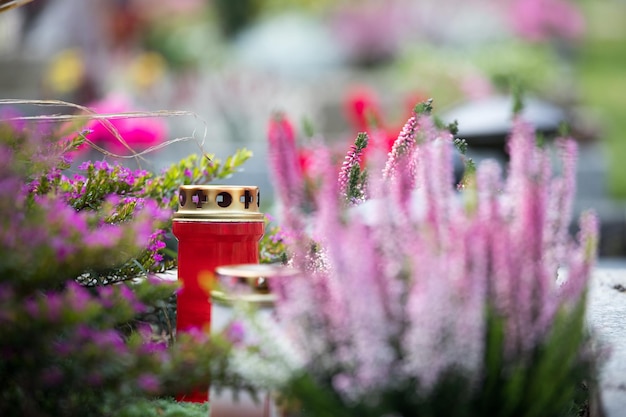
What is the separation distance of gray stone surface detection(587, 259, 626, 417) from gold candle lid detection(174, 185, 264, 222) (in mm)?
734

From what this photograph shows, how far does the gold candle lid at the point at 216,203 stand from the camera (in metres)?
2.18

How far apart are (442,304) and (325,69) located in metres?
16.9

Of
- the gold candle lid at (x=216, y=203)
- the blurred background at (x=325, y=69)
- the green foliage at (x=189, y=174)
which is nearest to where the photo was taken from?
the gold candle lid at (x=216, y=203)

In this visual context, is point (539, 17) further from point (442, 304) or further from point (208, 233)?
point (442, 304)

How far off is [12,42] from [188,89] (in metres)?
3.06

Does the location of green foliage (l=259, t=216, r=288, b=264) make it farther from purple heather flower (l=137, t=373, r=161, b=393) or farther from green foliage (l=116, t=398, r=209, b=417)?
purple heather flower (l=137, t=373, r=161, b=393)

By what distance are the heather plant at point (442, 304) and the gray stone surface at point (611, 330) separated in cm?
15

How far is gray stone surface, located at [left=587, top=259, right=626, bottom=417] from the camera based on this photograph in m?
1.81

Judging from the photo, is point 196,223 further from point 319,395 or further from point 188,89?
point 188,89

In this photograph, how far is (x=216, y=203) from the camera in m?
2.19

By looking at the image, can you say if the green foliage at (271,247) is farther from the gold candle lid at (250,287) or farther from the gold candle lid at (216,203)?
the gold candle lid at (250,287)

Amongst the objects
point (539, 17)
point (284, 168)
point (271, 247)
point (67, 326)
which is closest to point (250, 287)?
point (284, 168)

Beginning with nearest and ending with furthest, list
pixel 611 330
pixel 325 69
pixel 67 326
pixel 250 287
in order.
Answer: pixel 67 326 < pixel 250 287 < pixel 611 330 < pixel 325 69

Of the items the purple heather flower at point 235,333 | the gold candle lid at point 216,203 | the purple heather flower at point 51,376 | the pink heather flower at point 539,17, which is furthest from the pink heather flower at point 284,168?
the pink heather flower at point 539,17
